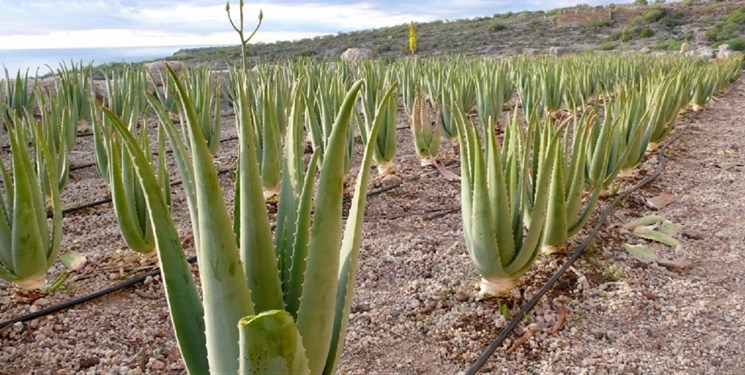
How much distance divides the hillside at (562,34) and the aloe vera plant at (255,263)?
19.7 m

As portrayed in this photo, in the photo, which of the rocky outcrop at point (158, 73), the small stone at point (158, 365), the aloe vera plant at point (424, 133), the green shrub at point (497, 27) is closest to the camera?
the small stone at point (158, 365)

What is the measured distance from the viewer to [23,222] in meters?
1.57

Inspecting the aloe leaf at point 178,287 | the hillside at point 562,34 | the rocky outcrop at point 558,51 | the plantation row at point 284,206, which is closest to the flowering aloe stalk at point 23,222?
the plantation row at point 284,206

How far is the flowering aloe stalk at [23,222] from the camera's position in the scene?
1.54 metres

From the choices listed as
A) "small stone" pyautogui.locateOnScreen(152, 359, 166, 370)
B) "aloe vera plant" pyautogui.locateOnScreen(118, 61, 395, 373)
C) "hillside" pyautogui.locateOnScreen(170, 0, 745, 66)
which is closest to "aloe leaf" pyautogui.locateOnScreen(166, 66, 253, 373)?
"aloe vera plant" pyautogui.locateOnScreen(118, 61, 395, 373)

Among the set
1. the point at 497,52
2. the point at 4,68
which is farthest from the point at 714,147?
the point at 497,52

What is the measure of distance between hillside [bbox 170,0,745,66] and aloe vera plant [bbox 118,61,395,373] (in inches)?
775

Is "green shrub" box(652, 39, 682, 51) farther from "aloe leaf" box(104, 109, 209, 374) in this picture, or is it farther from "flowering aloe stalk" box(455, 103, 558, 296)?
"aloe leaf" box(104, 109, 209, 374)

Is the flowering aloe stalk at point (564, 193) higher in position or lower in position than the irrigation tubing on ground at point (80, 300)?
higher

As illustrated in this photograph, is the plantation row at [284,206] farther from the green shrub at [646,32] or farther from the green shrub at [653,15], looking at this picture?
the green shrub at [653,15]

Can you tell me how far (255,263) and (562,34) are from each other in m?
29.9

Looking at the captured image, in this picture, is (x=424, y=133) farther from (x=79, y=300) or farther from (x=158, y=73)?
(x=158, y=73)

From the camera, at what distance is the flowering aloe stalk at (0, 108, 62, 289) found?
1.54 meters

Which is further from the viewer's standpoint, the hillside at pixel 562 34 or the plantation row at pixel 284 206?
the hillside at pixel 562 34
